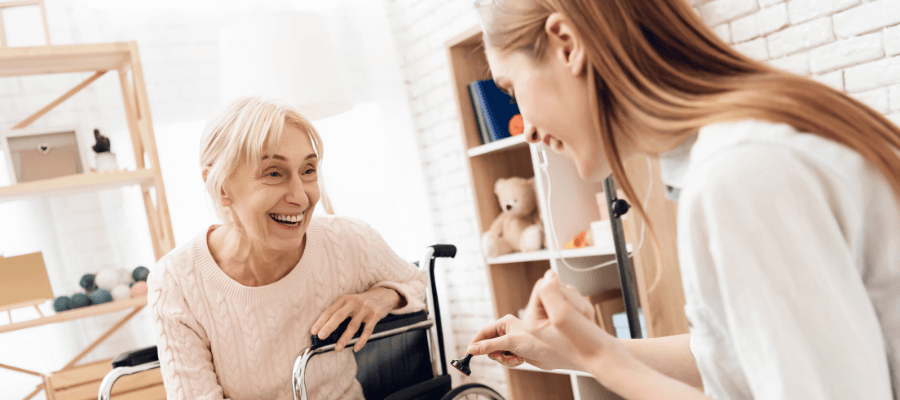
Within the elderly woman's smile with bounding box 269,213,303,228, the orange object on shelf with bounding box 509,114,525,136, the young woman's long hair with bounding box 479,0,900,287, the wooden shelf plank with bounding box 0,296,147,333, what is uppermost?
the orange object on shelf with bounding box 509,114,525,136

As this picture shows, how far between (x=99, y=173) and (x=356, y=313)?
4.17 ft

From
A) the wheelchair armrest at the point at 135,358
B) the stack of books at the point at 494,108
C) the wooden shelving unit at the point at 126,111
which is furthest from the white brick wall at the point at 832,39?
the wooden shelving unit at the point at 126,111

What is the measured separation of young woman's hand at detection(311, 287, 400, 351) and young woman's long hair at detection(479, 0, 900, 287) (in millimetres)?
882

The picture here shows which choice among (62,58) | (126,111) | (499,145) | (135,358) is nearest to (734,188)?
(135,358)

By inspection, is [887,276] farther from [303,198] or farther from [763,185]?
[303,198]

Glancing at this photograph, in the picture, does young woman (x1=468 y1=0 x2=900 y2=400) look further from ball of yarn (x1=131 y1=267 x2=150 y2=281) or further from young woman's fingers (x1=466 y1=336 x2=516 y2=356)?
ball of yarn (x1=131 y1=267 x2=150 y2=281)

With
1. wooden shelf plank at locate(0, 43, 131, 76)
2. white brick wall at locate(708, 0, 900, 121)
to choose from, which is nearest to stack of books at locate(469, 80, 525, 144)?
white brick wall at locate(708, 0, 900, 121)

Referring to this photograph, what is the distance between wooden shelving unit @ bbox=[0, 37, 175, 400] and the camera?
2127mm

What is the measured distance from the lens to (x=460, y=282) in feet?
10.7

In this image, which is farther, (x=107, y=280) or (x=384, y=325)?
(x=107, y=280)

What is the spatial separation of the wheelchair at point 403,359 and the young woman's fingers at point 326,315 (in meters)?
0.03

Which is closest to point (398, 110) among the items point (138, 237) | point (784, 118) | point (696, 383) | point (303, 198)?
point (138, 237)

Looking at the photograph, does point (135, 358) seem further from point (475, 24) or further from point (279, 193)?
point (475, 24)

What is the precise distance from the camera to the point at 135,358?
145 centimetres
